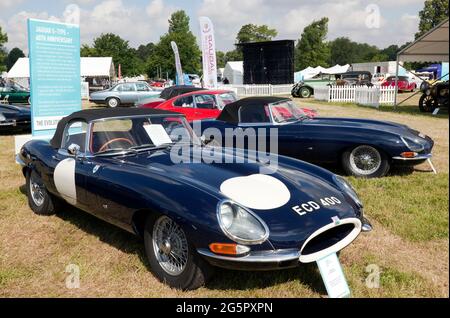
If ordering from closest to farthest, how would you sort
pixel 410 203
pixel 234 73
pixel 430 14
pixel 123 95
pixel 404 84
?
pixel 410 203
pixel 123 95
pixel 404 84
pixel 234 73
pixel 430 14

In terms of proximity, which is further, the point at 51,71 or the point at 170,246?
the point at 51,71

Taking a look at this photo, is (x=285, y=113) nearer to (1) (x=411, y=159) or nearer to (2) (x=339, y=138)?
(2) (x=339, y=138)

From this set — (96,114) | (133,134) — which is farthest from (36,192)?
(133,134)

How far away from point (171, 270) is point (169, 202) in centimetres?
57

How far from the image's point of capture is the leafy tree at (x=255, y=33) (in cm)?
9288

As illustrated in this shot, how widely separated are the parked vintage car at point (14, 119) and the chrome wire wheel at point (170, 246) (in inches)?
386

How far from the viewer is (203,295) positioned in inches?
116

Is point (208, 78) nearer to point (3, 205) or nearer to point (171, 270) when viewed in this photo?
point (3, 205)

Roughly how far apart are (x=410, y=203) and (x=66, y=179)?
152 inches

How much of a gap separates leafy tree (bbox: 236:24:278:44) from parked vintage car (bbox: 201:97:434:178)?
89210 millimetres

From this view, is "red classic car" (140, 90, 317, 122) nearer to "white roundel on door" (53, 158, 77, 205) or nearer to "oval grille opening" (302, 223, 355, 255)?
"white roundel on door" (53, 158, 77, 205)

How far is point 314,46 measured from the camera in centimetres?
7400
